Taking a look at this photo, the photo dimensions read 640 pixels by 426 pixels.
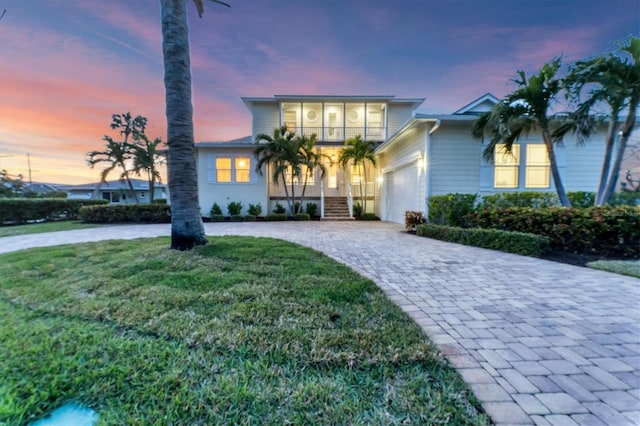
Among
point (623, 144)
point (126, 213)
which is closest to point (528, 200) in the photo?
point (623, 144)

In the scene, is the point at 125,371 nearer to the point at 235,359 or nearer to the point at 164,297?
the point at 235,359

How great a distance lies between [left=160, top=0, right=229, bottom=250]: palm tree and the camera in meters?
4.90

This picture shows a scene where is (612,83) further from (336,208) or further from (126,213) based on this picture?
(126,213)

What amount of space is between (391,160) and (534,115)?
6602 millimetres

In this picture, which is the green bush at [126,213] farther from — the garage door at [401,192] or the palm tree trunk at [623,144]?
the palm tree trunk at [623,144]

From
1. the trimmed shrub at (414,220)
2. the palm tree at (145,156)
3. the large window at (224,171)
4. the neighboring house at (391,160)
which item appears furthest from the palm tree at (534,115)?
the palm tree at (145,156)

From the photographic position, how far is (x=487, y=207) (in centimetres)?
775

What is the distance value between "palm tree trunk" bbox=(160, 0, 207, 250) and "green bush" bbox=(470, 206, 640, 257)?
25.7 ft

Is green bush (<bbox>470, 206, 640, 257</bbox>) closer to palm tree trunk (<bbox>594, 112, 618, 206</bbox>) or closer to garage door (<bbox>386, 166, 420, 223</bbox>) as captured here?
palm tree trunk (<bbox>594, 112, 618, 206</bbox>)

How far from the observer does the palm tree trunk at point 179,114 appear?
4895 millimetres

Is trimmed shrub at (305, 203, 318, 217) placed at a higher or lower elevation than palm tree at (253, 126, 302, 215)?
lower

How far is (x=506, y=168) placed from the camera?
9.31 metres


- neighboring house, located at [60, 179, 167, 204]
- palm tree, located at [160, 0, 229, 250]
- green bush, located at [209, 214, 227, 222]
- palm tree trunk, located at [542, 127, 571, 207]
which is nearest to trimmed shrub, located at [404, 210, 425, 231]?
palm tree trunk, located at [542, 127, 571, 207]

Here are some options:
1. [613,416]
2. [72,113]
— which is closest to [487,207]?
[613,416]
